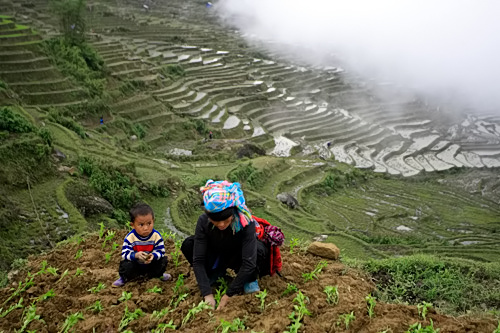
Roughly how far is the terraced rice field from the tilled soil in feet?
21.9

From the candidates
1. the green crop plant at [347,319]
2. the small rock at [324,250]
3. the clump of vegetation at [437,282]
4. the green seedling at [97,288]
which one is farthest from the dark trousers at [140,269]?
the clump of vegetation at [437,282]

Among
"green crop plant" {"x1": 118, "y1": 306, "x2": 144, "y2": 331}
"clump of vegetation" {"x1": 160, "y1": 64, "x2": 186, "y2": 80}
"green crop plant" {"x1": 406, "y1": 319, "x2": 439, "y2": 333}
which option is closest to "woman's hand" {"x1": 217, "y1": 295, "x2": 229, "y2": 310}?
"green crop plant" {"x1": 118, "y1": 306, "x2": 144, "y2": 331}

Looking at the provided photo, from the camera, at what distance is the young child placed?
12.0 feet

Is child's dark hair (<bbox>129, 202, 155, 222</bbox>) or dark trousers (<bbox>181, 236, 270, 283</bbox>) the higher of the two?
child's dark hair (<bbox>129, 202, 155, 222</bbox>)

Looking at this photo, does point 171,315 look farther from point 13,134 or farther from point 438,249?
point 438,249

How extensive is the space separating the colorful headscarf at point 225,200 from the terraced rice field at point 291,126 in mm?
7501

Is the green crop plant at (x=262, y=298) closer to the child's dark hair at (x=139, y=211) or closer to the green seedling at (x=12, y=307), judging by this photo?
the child's dark hair at (x=139, y=211)

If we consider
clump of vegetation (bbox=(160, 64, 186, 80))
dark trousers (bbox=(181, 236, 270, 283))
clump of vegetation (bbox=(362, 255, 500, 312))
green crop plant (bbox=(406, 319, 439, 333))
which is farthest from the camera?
clump of vegetation (bbox=(160, 64, 186, 80))

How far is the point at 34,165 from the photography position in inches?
351

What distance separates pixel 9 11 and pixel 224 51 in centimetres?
2109

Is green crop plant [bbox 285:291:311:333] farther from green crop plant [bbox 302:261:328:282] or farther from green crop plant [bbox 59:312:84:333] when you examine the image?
green crop plant [bbox 59:312:84:333]

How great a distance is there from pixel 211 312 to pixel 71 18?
2532 centimetres

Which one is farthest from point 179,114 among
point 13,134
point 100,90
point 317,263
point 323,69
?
point 323,69

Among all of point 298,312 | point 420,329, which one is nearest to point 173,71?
point 298,312
